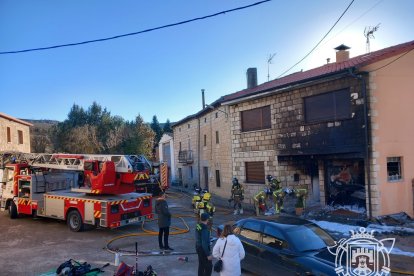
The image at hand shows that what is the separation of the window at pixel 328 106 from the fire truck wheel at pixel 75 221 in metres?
10.4

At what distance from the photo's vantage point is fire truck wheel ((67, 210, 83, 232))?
535 inches

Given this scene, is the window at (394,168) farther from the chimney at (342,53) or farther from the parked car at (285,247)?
the parked car at (285,247)

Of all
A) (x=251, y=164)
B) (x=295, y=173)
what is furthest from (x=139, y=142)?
(x=295, y=173)

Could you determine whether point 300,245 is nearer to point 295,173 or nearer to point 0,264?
point 0,264

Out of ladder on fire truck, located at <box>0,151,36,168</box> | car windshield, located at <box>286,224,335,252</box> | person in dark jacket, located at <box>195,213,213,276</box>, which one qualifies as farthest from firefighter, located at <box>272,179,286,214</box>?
ladder on fire truck, located at <box>0,151,36,168</box>

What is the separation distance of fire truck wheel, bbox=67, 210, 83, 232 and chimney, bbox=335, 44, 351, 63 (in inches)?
574

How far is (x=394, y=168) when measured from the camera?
15008 mm

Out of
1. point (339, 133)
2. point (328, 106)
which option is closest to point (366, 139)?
point (339, 133)

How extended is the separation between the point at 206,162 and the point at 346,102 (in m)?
15.2

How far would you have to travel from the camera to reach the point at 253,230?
27.4 feet

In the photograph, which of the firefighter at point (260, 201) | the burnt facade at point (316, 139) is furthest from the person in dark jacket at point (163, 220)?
the burnt facade at point (316, 139)

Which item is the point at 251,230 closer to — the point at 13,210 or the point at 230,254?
the point at 230,254

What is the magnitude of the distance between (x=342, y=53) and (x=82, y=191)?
14327 mm

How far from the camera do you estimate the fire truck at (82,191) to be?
13.1m
